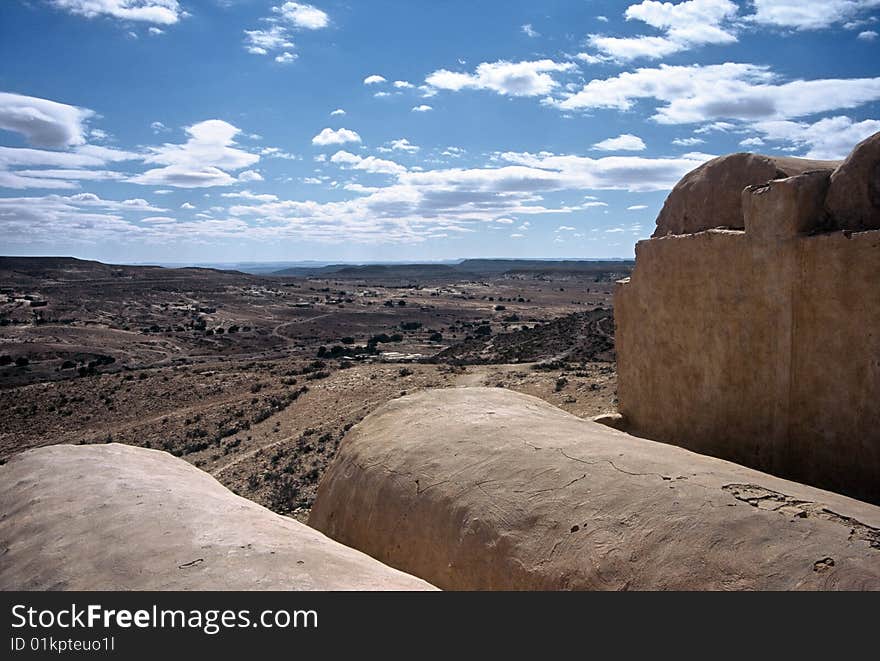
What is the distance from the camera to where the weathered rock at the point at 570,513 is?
327 centimetres

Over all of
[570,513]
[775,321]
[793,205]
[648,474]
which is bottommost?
[570,513]

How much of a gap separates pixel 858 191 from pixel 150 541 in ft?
17.7

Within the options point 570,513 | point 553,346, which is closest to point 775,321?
point 570,513

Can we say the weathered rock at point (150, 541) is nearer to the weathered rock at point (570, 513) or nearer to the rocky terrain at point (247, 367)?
the weathered rock at point (570, 513)

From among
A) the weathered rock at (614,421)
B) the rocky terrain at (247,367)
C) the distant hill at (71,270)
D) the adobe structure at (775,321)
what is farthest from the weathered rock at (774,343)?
Result: the distant hill at (71,270)

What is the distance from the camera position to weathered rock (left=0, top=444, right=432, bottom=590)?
11.6 feet


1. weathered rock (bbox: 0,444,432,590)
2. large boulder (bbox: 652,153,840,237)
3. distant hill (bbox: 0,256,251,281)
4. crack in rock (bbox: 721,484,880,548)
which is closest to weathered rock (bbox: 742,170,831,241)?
large boulder (bbox: 652,153,840,237)

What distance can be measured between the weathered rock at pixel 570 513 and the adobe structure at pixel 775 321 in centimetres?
83

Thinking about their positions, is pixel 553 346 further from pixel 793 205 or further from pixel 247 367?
pixel 793 205

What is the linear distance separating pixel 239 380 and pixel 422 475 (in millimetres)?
20091

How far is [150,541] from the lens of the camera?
405 cm

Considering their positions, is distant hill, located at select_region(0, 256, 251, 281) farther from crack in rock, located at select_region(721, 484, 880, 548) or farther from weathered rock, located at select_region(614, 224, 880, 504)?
crack in rock, located at select_region(721, 484, 880, 548)

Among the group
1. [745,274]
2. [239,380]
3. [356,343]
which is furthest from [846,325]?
[356,343]
